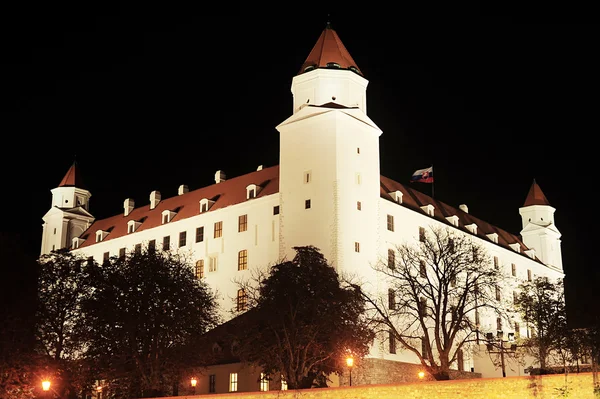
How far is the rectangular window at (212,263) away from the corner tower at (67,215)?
71.9 ft

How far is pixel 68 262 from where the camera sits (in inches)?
2073

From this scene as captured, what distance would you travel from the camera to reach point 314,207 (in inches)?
2178

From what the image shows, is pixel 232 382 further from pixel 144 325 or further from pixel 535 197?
pixel 535 197

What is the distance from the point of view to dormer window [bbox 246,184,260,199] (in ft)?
202

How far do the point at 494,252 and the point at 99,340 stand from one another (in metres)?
39.5

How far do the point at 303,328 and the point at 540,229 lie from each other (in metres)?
49.3

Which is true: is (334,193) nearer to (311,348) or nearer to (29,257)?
(311,348)

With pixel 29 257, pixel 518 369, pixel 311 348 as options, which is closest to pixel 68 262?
pixel 29 257

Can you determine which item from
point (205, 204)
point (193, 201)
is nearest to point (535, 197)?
point (193, 201)

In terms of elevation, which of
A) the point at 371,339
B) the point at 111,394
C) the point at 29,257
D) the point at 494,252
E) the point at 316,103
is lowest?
the point at 111,394

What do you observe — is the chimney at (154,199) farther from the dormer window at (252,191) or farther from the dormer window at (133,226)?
the dormer window at (252,191)

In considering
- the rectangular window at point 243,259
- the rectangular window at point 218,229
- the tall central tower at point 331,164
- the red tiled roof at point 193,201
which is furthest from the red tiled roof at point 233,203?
the rectangular window at point 243,259

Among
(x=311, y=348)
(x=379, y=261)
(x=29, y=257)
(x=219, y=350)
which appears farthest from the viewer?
(x=379, y=261)

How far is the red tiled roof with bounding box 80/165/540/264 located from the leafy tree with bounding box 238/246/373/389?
52.7 ft
